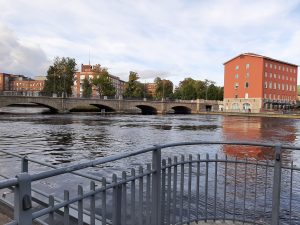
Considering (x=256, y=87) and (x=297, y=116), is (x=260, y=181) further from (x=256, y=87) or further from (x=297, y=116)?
(x=256, y=87)

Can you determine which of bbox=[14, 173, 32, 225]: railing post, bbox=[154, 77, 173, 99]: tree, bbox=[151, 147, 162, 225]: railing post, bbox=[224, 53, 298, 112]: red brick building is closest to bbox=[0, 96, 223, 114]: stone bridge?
bbox=[224, 53, 298, 112]: red brick building

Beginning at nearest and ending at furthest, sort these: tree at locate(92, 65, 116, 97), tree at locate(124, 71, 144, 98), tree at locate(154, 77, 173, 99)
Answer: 1. tree at locate(92, 65, 116, 97)
2. tree at locate(124, 71, 144, 98)
3. tree at locate(154, 77, 173, 99)

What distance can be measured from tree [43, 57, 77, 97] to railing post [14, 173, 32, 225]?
334 ft

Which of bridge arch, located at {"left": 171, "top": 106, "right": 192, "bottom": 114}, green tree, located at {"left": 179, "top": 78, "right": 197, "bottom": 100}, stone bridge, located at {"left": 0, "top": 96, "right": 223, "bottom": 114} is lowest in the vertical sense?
bridge arch, located at {"left": 171, "top": 106, "right": 192, "bottom": 114}

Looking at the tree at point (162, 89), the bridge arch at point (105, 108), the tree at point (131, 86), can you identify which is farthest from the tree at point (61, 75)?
the tree at point (162, 89)

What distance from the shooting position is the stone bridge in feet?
231

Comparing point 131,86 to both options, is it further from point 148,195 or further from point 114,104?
point 148,195

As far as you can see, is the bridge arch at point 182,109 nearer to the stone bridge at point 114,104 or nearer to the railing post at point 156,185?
the stone bridge at point 114,104

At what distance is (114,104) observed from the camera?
91.0m

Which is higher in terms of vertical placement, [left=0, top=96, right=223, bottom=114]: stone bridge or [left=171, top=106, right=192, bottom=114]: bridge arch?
[left=0, top=96, right=223, bottom=114]: stone bridge

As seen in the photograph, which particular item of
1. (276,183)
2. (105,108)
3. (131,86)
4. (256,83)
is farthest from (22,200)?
(131,86)

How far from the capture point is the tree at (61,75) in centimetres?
10244

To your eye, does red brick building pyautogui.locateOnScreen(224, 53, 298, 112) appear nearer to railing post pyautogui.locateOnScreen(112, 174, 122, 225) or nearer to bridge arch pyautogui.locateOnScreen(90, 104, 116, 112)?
bridge arch pyautogui.locateOnScreen(90, 104, 116, 112)

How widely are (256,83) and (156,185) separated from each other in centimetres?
9835
